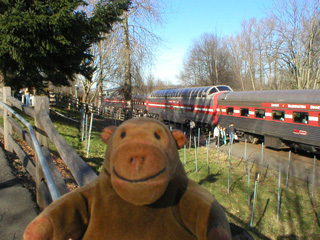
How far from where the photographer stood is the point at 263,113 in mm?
14227

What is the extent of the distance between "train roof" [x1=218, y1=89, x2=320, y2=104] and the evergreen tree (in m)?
8.81

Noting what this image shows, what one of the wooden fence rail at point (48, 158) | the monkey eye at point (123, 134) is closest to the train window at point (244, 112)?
the wooden fence rail at point (48, 158)

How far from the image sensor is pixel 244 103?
15555 mm

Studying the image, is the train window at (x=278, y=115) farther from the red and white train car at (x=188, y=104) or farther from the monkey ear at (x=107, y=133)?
the monkey ear at (x=107, y=133)

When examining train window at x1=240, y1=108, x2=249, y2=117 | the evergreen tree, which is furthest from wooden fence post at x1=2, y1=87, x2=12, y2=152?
train window at x1=240, y1=108, x2=249, y2=117

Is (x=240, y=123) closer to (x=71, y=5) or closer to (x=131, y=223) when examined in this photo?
(x=71, y=5)

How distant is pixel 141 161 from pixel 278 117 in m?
13.8

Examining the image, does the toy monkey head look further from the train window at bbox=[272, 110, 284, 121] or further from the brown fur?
the train window at bbox=[272, 110, 284, 121]

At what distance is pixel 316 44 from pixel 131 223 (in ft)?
93.7

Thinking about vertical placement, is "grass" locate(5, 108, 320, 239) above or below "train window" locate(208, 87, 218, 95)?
below

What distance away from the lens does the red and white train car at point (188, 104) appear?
19.2 m

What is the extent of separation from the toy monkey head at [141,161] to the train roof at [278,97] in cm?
1214

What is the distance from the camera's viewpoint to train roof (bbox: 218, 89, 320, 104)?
37.9 feet

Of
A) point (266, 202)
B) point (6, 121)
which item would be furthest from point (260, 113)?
point (6, 121)
